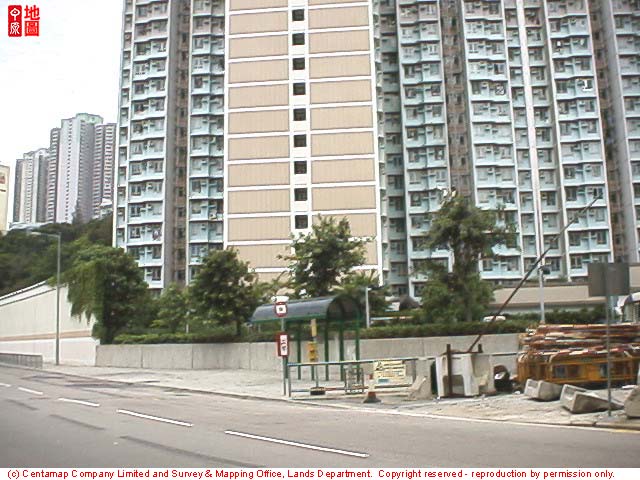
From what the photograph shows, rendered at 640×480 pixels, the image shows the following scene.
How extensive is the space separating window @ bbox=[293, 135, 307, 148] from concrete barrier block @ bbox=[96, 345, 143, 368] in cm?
2557

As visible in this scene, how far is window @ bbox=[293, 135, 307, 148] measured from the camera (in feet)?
200

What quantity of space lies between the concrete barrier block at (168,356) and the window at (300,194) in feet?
78.8

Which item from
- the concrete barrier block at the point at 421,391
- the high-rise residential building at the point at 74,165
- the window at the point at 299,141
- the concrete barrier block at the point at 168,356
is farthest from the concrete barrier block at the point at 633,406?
the high-rise residential building at the point at 74,165

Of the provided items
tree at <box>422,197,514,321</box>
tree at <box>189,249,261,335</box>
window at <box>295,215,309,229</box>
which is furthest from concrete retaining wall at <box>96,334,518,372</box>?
window at <box>295,215,309,229</box>

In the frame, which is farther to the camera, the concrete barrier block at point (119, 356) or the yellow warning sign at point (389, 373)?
the concrete barrier block at point (119, 356)

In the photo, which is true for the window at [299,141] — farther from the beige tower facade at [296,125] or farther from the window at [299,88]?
the window at [299,88]

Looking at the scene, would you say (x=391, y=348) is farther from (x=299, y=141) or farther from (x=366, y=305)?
(x=299, y=141)

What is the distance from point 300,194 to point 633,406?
1937 inches

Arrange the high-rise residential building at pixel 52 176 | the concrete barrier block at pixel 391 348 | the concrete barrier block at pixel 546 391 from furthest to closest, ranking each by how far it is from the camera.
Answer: the high-rise residential building at pixel 52 176 → the concrete barrier block at pixel 391 348 → the concrete barrier block at pixel 546 391

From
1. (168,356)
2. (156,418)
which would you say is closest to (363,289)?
(168,356)

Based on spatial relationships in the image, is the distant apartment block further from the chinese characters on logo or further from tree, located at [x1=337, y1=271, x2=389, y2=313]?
the chinese characters on logo

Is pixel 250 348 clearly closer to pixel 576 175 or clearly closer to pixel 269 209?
pixel 269 209

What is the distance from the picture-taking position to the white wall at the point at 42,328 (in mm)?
46572

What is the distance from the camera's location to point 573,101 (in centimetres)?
7769
